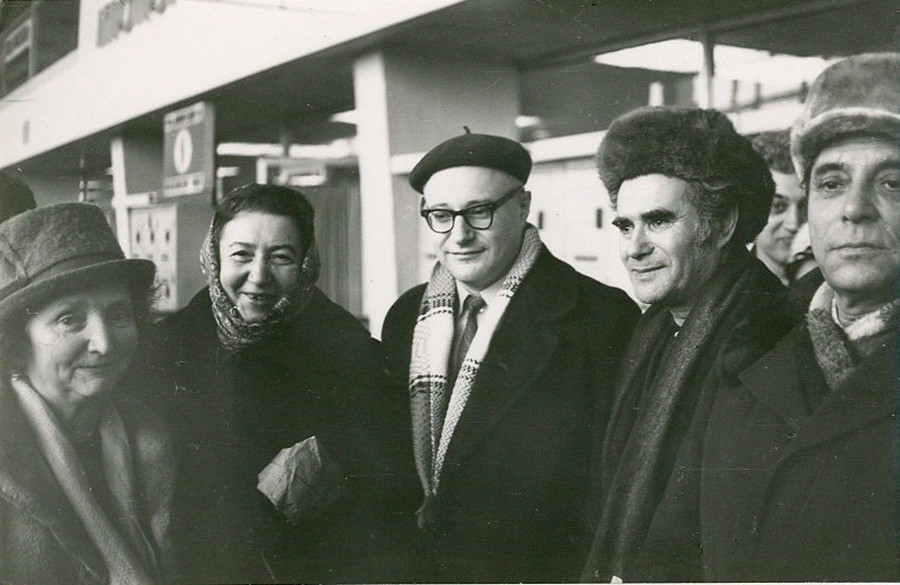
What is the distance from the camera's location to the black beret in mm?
3703

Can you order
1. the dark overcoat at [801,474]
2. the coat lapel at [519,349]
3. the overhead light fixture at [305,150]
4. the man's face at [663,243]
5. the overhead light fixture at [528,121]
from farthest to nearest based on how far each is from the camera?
the overhead light fixture at [305,150]
the overhead light fixture at [528,121]
the coat lapel at [519,349]
the man's face at [663,243]
the dark overcoat at [801,474]

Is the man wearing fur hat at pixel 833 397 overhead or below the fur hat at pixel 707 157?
below

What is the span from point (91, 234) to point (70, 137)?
46 cm

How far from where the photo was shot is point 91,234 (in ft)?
12.9

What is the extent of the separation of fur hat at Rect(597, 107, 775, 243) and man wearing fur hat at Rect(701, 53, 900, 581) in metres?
0.17

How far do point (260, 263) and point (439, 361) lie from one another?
0.78 metres

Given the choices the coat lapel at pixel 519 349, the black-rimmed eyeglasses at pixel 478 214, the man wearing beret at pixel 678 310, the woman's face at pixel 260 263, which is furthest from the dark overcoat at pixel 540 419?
the woman's face at pixel 260 263

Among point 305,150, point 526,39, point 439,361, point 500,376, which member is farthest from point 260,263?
point 526,39

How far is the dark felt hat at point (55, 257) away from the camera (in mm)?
3846

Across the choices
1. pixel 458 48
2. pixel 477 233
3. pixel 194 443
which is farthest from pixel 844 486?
pixel 194 443

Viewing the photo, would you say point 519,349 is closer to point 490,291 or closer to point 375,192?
point 490,291

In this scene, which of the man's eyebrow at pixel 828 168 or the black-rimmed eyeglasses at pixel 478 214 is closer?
the man's eyebrow at pixel 828 168

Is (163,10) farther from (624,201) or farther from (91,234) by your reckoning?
(624,201)

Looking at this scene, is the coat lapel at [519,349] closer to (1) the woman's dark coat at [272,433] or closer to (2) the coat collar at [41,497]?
(1) the woman's dark coat at [272,433]
